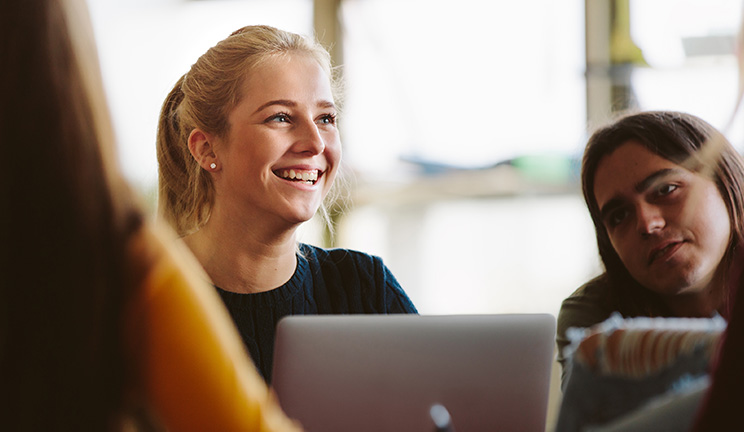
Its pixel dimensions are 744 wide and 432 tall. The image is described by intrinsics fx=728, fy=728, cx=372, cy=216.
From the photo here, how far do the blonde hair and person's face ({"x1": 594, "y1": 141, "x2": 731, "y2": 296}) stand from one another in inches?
31.0

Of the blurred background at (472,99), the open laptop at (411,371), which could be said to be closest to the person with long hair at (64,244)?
the open laptop at (411,371)

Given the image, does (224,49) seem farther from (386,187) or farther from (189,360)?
(386,187)

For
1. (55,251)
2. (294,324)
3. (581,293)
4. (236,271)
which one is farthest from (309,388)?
(581,293)

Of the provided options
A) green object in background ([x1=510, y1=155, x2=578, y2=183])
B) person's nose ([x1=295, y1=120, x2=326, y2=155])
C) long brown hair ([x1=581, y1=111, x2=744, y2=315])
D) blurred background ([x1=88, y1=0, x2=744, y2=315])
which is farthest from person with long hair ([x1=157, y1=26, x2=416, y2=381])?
green object in background ([x1=510, y1=155, x2=578, y2=183])

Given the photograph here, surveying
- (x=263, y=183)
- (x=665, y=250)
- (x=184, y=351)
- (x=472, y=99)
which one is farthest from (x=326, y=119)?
(x=472, y=99)

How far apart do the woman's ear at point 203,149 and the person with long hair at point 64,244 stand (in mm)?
1122

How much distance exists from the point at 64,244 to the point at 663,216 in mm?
1254

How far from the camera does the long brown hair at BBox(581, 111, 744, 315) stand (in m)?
1.54

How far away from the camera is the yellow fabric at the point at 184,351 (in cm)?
65

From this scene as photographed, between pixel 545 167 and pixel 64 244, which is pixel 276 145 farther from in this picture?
pixel 545 167

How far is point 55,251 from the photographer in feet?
1.96

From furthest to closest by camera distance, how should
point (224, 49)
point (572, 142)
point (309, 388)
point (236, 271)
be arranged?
point (572, 142), point (224, 49), point (236, 271), point (309, 388)

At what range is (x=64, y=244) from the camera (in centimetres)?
60

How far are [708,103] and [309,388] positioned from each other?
2.54 meters
